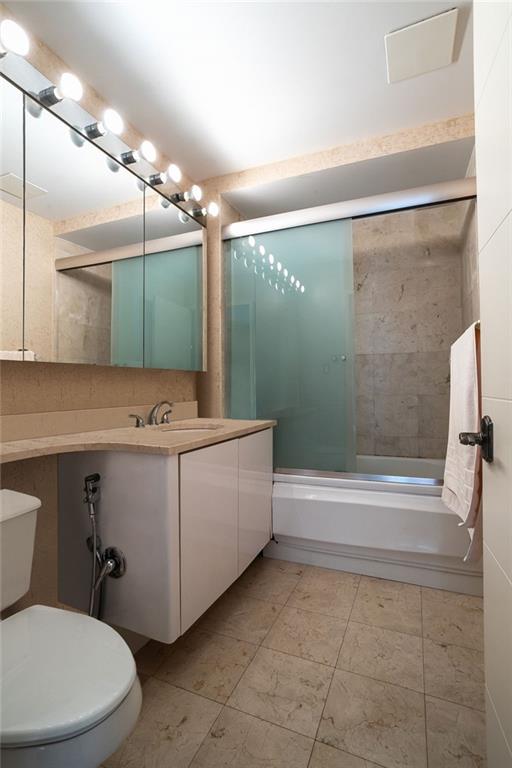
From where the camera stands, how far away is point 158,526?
1.10 m

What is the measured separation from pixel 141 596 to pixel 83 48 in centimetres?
213

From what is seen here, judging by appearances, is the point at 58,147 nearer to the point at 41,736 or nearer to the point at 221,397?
the point at 221,397

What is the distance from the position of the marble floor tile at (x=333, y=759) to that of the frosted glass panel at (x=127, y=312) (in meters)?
1.52

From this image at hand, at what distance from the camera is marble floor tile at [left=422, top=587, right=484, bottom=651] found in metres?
1.38

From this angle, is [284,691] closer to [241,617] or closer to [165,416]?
[241,617]

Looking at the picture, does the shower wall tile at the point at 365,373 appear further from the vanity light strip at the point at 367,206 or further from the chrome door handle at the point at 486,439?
the chrome door handle at the point at 486,439

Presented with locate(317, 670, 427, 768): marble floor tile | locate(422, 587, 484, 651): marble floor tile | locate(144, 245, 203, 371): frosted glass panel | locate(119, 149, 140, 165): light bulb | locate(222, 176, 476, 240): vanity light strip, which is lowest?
locate(317, 670, 427, 768): marble floor tile

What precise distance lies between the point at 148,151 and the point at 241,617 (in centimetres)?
235

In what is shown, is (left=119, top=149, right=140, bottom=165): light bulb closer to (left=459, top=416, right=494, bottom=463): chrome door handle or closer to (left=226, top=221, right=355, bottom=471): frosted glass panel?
(left=226, top=221, right=355, bottom=471): frosted glass panel

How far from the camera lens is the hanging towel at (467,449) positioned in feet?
3.35

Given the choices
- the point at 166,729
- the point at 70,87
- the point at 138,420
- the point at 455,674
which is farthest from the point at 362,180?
the point at 166,729

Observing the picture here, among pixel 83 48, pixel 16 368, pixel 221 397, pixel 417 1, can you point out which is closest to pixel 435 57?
pixel 417 1

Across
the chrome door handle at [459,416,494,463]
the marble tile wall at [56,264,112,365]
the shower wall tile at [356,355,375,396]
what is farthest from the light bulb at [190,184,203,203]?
the chrome door handle at [459,416,494,463]

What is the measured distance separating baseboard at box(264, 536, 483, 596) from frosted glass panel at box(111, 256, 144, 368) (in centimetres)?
135
